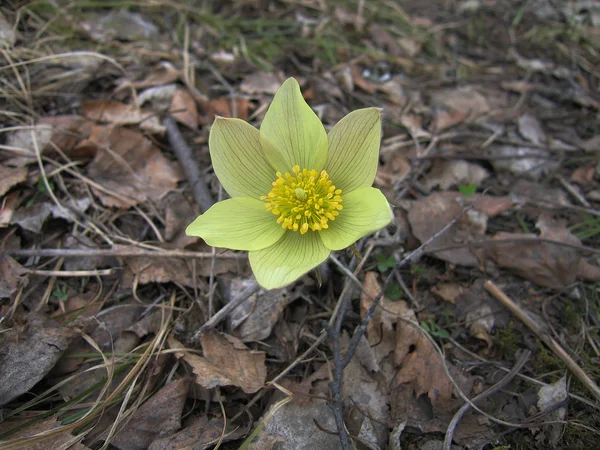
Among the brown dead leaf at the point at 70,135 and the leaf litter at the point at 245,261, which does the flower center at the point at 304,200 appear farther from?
the brown dead leaf at the point at 70,135

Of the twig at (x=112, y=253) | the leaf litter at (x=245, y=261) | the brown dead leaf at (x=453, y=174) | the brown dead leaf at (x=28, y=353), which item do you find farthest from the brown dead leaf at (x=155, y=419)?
the brown dead leaf at (x=453, y=174)

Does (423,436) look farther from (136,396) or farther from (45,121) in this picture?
(45,121)

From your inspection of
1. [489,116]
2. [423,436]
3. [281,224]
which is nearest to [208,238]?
[281,224]

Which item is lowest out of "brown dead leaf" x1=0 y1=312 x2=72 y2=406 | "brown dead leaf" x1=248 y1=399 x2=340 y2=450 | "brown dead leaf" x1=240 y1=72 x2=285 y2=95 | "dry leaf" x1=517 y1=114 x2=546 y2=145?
"brown dead leaf" x1=248 y1=399 x2=340 y2=450

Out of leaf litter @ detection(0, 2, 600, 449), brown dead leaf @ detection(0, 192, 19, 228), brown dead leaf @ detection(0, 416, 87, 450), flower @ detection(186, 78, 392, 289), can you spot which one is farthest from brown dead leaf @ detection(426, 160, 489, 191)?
brown dead leaf @ detection(0, 192, 19, 228)

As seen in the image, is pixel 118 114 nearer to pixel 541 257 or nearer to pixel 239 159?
pixel 239 159

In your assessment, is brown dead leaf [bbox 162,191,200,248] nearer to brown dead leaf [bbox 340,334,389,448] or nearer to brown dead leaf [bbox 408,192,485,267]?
brown dead leaf [bbox 340,334,389,448]
